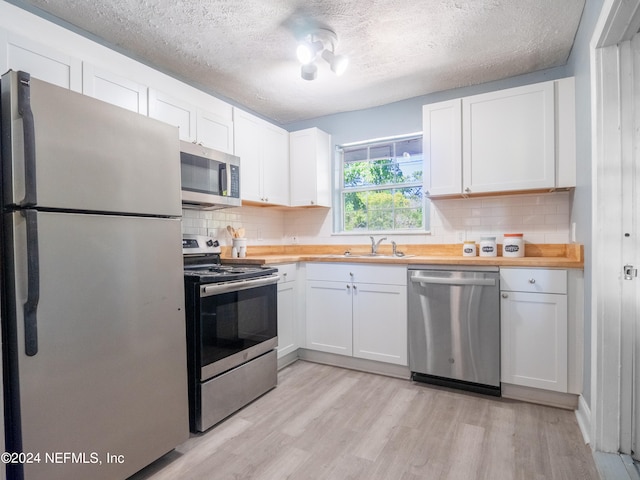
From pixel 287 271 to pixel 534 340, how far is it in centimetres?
190

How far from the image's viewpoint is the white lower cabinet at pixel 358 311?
2.76 m

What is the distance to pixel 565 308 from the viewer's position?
7.33 ft

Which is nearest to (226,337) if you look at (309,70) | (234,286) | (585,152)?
(234,286)

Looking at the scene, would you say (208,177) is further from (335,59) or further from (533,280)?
(533,280)

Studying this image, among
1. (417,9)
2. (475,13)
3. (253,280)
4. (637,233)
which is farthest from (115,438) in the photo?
(475,13)

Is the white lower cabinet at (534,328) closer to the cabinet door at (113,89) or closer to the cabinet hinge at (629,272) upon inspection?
the cabinet hinge at (629,272)

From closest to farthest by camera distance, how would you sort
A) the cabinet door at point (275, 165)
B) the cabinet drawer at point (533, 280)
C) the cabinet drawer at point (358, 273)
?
the cabinet drawer at point (533, 280), the cabinet drawer at point (358, 273), the cabinet door at point (275, 165)

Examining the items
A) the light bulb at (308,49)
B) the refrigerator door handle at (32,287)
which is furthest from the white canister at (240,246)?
the refrigerator door handle at (32,287)

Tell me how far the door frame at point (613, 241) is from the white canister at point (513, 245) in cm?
98

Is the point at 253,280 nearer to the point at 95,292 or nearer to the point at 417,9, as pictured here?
the point at 95,292

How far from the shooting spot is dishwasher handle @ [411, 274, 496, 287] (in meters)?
2.41

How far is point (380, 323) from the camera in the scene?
283 centimetres

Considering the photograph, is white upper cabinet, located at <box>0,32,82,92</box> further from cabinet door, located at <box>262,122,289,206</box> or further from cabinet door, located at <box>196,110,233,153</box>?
cabinet door, located at <box>262,122,289,206</box>

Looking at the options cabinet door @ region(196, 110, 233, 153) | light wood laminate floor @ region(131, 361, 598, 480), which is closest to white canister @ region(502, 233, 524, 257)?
light wood laminate floor @ region(131, 361, 598, 480)
